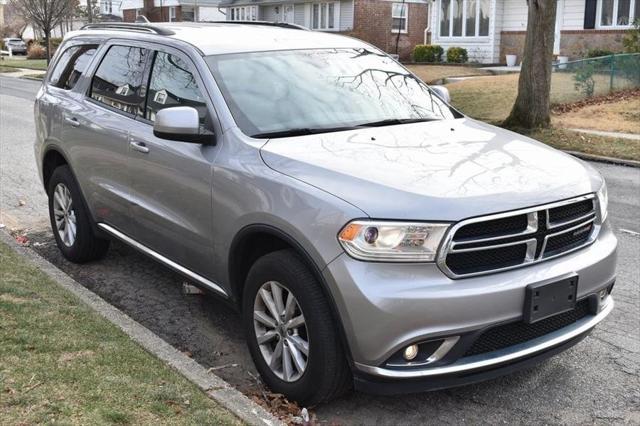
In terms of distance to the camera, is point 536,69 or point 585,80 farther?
point 585,80

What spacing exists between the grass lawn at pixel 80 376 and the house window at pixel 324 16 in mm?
36818

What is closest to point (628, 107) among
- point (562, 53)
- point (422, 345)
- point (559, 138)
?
point (559, 138)

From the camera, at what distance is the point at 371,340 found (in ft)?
10.8

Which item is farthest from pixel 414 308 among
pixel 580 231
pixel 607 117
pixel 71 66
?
pixel 607 117

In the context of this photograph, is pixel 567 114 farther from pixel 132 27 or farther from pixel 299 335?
pixel 299 335

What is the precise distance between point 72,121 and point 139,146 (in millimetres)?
1271

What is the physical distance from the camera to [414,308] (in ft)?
10.6

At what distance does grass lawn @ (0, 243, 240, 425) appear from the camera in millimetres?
3338

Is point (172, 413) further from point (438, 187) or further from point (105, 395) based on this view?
point (438, 187)

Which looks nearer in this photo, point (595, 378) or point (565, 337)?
point (565, 337)

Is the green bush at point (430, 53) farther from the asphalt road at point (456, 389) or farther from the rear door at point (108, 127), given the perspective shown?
the rear door at point (108, 127)

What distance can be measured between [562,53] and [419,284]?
2644 centimetres

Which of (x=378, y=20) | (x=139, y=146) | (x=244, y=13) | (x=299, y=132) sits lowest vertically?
(x=139, y=146)

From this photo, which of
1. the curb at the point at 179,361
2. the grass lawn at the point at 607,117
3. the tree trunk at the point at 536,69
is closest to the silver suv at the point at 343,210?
the curb at the point at 179,361
